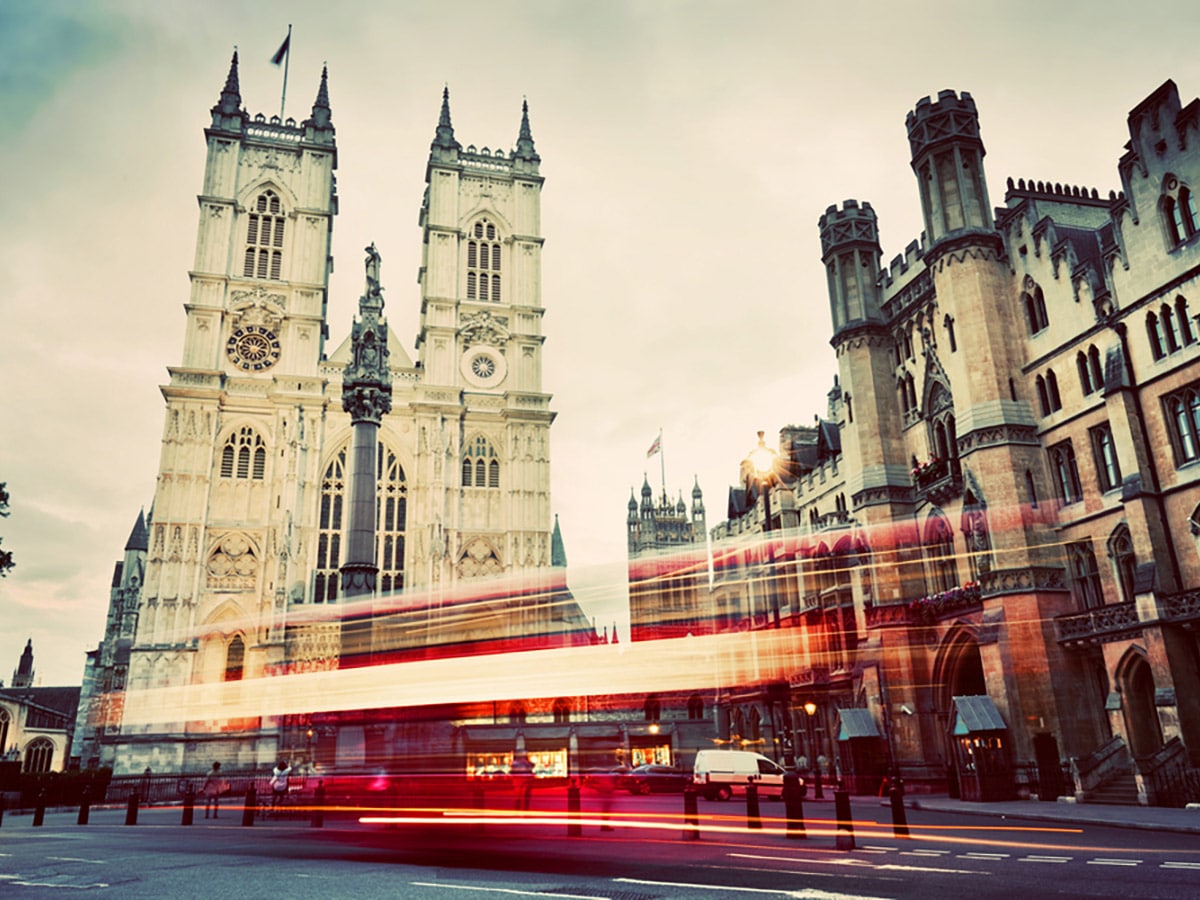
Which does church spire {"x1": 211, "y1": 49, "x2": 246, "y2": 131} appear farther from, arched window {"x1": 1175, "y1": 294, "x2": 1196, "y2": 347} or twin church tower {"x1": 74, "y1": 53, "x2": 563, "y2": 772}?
arched window {"x1": 1175, "y1": 294, "x2": 1196, "y2": 347}

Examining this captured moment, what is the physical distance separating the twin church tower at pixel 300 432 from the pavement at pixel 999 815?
81.1 feet

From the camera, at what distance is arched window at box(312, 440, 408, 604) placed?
55969mm

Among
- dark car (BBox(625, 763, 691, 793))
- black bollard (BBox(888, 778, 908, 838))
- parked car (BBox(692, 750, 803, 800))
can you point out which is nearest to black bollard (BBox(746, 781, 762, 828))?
black bollard (BBox(888, 778, 908, 838))

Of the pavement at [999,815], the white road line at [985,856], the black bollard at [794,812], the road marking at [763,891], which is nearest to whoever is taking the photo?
the road marking at [763,891]

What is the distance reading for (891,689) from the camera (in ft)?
95.7

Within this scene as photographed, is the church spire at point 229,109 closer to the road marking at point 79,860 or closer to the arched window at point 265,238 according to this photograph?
the arched window at point 265,238

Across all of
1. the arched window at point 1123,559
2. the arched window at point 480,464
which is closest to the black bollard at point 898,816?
the arched window at point 1123,559

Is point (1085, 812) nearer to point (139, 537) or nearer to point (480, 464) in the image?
point (480, 464)

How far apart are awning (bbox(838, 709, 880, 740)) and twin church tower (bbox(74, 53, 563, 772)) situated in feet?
102

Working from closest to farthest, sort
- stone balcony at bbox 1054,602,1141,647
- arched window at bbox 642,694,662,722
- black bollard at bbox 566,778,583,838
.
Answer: black bollard at bbox 566,778,583,838
stone balcony at bbox 1054,602,1141,647
arched window at bbox 642,694,662,722

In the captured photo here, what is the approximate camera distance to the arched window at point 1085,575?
24375mm

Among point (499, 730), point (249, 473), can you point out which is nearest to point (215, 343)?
point (249, 473)

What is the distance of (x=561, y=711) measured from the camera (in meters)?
54.0

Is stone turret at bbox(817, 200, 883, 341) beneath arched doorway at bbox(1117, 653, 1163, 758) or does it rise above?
above
